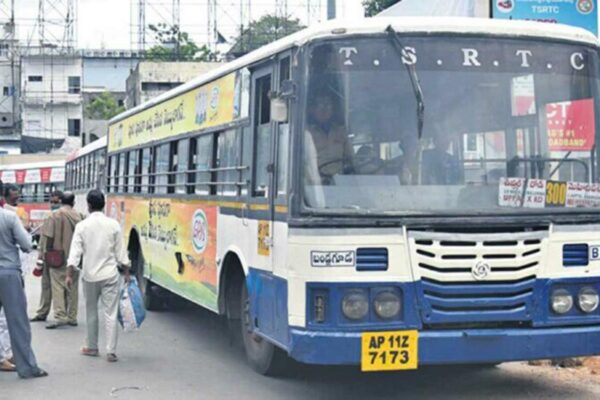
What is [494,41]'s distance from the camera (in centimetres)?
704

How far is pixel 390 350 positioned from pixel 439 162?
140 cm

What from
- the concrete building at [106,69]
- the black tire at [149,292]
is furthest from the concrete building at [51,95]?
the black tire at [149,292]

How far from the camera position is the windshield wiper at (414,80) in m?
6.84

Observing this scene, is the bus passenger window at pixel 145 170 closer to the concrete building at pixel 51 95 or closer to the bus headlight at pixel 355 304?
the bus headlight at pixel 355 304

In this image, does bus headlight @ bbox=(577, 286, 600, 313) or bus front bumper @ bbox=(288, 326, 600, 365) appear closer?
bus front bumper @ bbox=(288, 326, 600, 365)

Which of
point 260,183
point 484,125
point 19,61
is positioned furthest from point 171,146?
point 19,61

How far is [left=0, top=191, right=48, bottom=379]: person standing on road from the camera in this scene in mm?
8539

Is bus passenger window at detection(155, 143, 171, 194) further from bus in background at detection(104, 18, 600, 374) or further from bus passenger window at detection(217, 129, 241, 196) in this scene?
bus in background at detection(104, 18, 600, 374)

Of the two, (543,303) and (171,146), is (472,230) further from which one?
(171,146)

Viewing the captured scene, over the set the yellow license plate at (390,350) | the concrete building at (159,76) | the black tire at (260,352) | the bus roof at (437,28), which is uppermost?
the concrete building at (159,76)

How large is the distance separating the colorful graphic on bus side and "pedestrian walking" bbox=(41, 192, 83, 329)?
1.05 metres

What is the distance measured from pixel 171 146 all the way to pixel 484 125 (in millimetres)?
A: 5463

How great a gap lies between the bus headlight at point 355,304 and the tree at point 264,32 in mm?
46917

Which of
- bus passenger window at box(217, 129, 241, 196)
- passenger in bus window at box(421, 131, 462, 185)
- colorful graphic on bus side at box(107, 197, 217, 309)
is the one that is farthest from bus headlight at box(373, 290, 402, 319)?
colorful graphic on bus side at box(107, 197, 217, 309)
